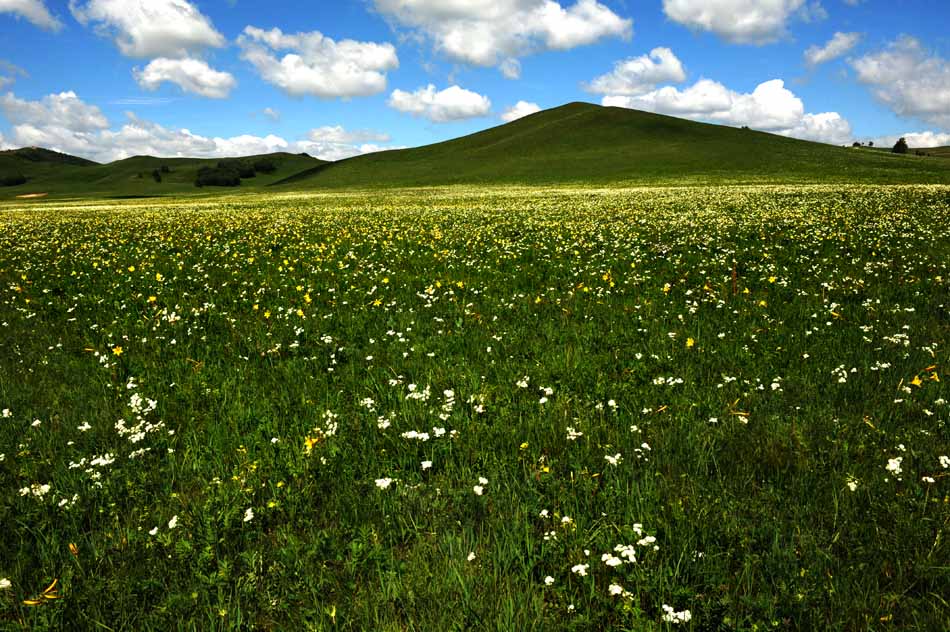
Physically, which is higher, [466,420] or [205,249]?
[205,249]

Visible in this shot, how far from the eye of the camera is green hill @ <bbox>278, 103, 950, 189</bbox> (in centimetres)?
6688

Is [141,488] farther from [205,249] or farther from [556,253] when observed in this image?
[205,249]

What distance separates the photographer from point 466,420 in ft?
16.9

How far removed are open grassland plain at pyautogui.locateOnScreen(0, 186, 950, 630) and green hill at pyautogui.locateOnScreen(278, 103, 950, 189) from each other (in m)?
58.2

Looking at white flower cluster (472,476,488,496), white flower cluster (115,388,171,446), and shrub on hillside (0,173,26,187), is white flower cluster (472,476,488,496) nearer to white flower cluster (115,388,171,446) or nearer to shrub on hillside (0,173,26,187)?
white flower cluster (115,388,171,446)

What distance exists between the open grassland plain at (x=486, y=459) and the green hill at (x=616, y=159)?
58232mm

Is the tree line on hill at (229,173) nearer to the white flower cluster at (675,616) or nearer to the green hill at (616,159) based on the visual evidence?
the green hill at (616,159)

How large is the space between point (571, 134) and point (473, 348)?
120267 millimetres

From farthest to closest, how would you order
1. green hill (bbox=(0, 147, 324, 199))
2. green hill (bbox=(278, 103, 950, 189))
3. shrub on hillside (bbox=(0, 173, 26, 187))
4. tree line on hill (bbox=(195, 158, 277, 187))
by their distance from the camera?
shrub on hillside (bbox=(0, 173, 26, 187)), tree line on hill (bbox=(195, 158, 277, 187)), green hill (bbox=(0, 147, 324, 199)), green hill (bbox=(278, 103, 950, 189))

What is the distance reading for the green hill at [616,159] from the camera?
219 ft

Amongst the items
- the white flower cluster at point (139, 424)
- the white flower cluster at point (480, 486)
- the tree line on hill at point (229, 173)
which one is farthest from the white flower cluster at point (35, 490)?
the tree line on hill at point (229, 173)

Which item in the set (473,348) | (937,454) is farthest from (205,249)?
(937,454)

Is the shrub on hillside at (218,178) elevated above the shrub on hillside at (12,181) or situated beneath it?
situated beneath

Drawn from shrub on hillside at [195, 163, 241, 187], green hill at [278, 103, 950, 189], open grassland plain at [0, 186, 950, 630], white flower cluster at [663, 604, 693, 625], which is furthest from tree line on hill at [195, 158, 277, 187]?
white flower cluster at [663, 604, 693, 625]
